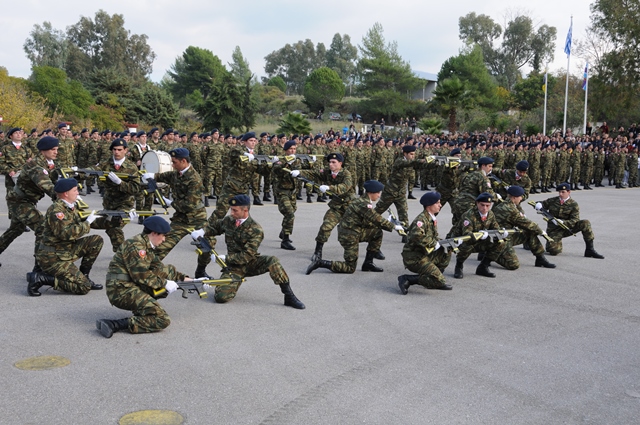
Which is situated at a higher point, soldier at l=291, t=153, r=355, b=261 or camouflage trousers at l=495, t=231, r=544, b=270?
soldier at l=291, t=153, r=355, b=261

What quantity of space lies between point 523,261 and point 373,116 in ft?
174

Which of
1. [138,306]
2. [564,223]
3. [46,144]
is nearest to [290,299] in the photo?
[138,306]

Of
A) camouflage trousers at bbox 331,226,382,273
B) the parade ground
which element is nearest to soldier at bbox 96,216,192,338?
the parade ground

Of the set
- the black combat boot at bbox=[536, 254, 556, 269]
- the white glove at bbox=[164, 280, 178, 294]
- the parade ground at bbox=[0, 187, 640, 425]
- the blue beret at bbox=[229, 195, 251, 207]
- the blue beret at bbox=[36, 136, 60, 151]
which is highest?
the blue beret at bbox=[36, 136, 60, 151]

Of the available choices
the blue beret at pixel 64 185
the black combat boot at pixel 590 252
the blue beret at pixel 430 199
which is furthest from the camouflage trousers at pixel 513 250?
the blue beret at pixel 64 185

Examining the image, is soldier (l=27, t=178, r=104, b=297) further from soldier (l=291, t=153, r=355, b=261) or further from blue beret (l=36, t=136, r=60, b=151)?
soldier (l=291, t=153, r=355, b=261)

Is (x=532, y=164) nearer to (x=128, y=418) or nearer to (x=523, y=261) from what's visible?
(x=523, y=261)

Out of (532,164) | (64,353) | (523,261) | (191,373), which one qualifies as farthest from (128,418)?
(532,164)

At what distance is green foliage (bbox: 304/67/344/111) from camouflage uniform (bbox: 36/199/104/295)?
5770 centimetres

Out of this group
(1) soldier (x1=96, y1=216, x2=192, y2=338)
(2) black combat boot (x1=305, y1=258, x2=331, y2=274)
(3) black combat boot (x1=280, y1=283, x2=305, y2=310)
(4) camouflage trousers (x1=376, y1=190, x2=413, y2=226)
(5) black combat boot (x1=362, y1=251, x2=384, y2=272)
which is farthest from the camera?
(4) camouflage trousers (x1=376, y1=190, x2=413, y2=226)

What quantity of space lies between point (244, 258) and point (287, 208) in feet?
13.0

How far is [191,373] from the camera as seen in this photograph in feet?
18.2

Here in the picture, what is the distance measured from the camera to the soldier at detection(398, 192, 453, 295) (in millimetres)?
8602

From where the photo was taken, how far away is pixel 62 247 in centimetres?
792
